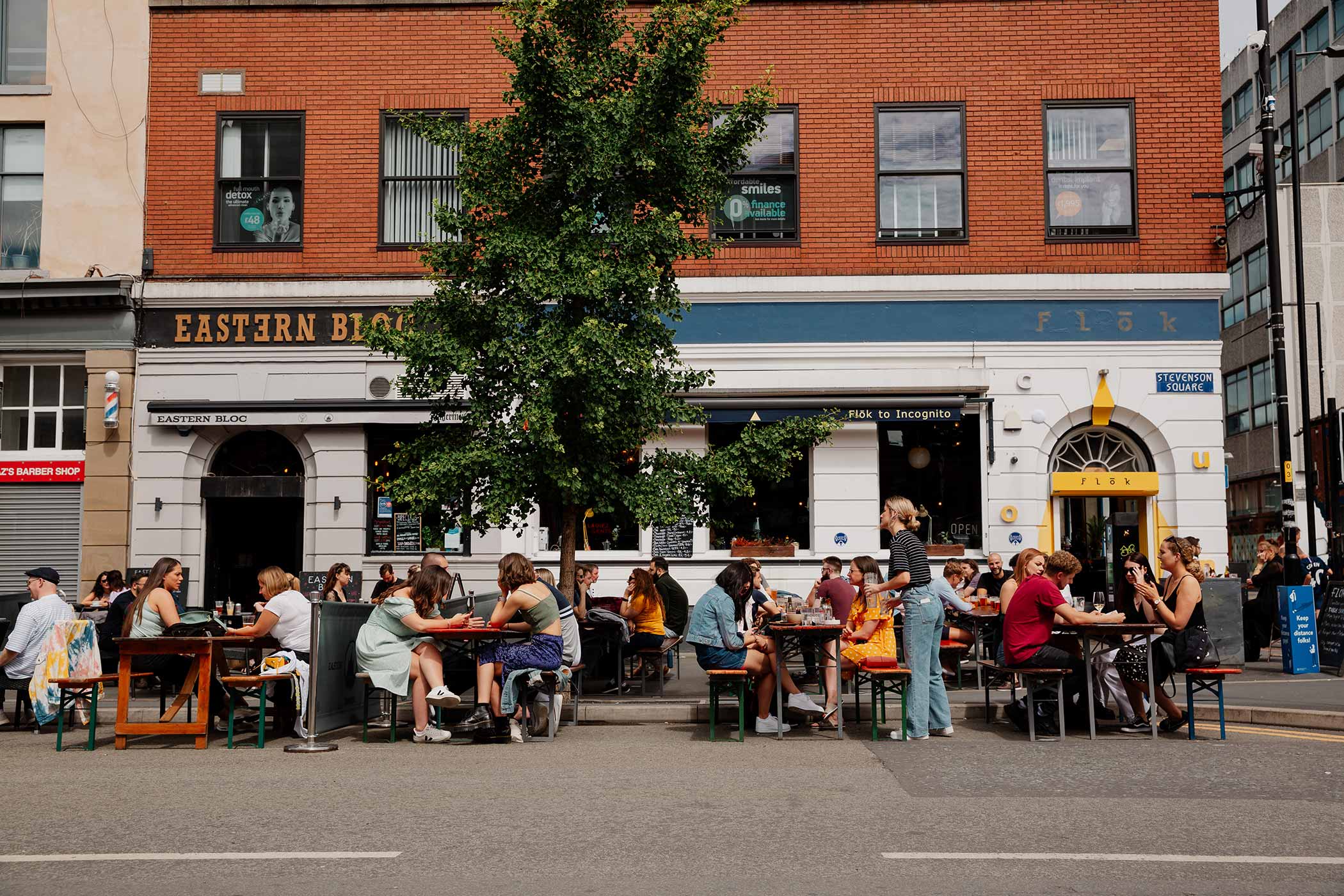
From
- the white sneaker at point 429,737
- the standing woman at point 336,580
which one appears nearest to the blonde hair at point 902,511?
the white sneaker at point 429,737

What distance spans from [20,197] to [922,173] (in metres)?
13.9

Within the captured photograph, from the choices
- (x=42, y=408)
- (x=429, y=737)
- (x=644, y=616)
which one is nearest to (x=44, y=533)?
(x=42, y=408)

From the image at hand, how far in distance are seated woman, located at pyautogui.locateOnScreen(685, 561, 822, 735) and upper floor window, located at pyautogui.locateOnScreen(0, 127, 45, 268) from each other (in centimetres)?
1381

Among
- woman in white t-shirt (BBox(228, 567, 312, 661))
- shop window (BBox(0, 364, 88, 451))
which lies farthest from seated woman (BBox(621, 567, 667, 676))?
shop window (BBox(0, 364, 88, 451))

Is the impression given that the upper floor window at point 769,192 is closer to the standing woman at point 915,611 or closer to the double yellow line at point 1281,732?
the standing woman at point 915,611

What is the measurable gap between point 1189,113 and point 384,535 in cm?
1370

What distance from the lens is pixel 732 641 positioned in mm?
10594

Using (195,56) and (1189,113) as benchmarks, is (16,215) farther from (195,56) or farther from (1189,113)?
(1189,113)

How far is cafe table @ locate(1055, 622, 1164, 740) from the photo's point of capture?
990 cm

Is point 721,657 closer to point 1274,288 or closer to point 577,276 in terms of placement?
point 577,276

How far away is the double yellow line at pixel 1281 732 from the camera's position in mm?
10219

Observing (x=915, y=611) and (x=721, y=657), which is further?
(x=721, y=657)

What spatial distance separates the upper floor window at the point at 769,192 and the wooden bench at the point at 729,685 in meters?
9.39

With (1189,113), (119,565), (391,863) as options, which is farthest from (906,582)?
(119,565)
